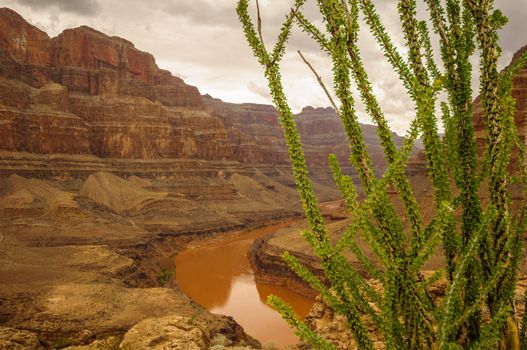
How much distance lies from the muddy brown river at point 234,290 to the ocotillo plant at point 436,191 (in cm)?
1932

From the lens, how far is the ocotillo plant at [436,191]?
318 centimetres

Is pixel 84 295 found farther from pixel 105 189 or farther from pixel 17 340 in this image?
pixel 105 189

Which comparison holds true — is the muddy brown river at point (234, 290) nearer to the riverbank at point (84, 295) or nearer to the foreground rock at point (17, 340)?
the riverbank at point (84, 295)

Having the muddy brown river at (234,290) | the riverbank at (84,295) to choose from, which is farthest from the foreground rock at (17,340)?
the muddy brown river at (234,290)

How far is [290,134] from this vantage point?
3.84 m

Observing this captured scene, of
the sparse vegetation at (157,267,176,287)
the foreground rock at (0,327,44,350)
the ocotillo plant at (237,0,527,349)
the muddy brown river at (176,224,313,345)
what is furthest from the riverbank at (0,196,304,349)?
the ocotillo plant at (237,0,527,349)

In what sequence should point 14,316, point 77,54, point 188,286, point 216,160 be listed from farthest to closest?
1. point 216,160
2. point 77,54
3. point 188,286
4. point 14,316

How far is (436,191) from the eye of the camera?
366 cm

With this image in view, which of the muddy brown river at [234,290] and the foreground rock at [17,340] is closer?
the foreground rock at [17,340]

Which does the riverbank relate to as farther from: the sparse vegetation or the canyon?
the sparse vegetation

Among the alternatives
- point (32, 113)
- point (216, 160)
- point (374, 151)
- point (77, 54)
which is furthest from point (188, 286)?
point (374, 151)

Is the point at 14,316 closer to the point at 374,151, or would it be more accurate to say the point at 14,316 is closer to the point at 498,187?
the point at 498,187

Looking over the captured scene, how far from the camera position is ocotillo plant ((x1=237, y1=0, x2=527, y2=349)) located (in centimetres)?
318

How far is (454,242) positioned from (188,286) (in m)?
32.9
